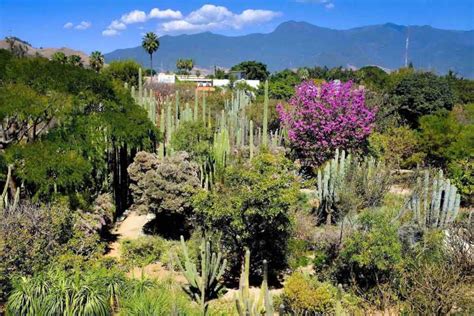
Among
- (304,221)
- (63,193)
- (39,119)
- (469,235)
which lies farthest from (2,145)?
(469,235)

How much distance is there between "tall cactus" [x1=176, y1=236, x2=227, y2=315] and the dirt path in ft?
10.1

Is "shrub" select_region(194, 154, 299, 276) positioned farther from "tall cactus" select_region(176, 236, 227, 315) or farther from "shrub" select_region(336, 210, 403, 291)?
"shrub" select_region(336, 210, 403, 291)

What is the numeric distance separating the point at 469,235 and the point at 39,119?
1056 cm

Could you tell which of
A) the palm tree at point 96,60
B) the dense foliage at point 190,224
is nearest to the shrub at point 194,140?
the dense foliage at point 190,224

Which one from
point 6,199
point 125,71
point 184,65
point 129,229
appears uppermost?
point 184,65

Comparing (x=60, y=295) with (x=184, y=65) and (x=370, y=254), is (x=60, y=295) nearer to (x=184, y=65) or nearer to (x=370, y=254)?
(x=370, y=254)

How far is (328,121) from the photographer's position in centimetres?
1777

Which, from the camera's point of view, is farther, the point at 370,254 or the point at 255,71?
the point at 255,71

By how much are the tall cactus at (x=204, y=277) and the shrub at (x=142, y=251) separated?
197 centimetres

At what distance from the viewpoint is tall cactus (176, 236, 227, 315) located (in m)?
9.40

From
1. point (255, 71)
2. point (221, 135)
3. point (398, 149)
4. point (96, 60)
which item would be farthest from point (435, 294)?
point (255, 71)

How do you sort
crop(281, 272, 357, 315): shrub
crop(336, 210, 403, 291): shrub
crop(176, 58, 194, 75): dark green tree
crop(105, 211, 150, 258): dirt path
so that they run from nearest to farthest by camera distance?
crop(281, 272, 357, 315): shrub, crop(336, 210, 403, 291): shrub, crop(105, 211, 150, 258): dirt path, crop(176, 58, 194, 75): dark green tree

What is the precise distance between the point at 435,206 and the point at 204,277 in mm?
6563

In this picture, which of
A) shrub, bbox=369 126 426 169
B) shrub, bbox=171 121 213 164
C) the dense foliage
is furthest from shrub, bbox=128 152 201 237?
shrub, bbox=369 126 426 169
